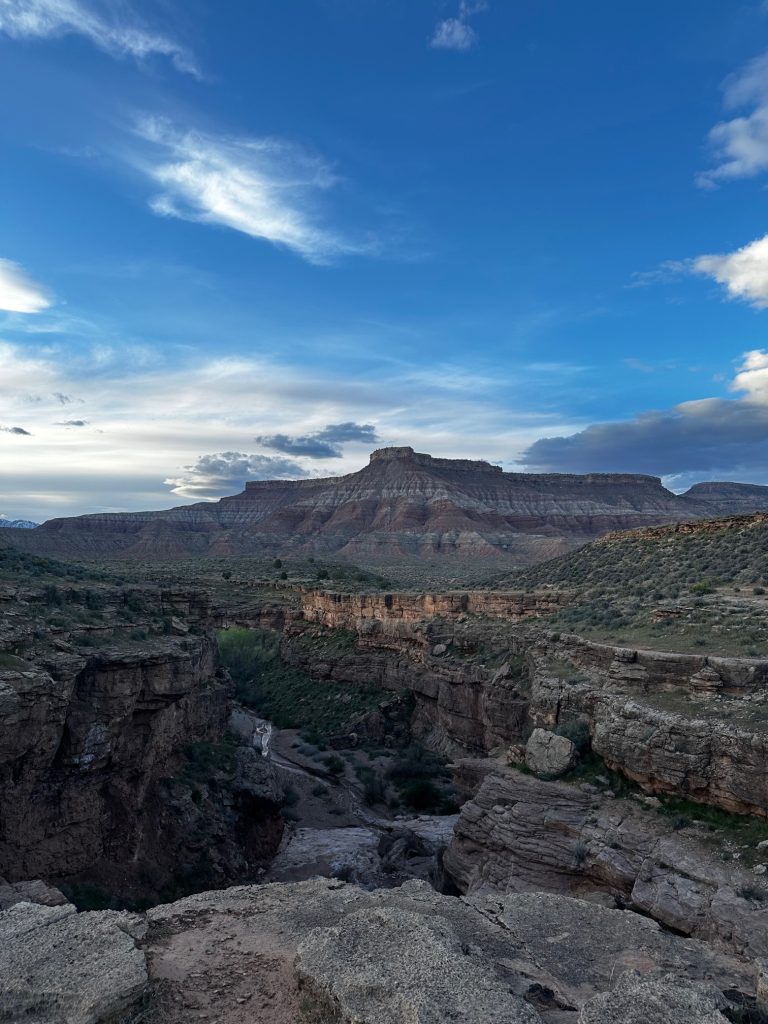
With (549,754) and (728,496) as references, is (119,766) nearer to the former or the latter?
(549,754)

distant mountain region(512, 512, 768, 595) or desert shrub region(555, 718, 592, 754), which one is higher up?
distant mountain region(512, 512, 768, 595)

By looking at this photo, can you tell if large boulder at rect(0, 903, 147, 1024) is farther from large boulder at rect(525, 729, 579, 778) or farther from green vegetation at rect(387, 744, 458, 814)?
green vegetation at rect(387, 744, 458, 814)

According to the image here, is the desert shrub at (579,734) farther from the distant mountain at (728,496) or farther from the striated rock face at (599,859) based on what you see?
the distant mountain at (728,496)

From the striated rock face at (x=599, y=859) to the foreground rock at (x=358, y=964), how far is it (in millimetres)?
933

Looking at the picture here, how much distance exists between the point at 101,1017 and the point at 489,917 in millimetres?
5211

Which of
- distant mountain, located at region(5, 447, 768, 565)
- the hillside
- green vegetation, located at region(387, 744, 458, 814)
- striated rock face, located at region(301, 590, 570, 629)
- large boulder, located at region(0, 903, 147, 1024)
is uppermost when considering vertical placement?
distant mountain, located at region(5, 447, 768, 565)

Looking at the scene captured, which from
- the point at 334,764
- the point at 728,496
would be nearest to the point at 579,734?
the point at 334,764

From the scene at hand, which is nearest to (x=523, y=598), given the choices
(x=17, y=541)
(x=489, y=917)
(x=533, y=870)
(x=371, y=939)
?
(x=533, y=870)

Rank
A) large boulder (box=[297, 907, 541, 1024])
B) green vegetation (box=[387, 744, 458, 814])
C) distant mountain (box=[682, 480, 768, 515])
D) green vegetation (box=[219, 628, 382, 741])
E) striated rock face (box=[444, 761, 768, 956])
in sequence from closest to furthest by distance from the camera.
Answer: large boulder (box=[297, 907, 541, 1024]) < striated rock face (box=[444, 761, 768, 956]) < green vegetation (box=[387, 744, 458, 814]) < green vegetation (box=[219, 628, 382, 741]) < distant mountain (box=[682, 480, 768, 515])

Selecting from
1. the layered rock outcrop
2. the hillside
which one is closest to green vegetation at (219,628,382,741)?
the hillside

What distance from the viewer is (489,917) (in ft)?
29.4

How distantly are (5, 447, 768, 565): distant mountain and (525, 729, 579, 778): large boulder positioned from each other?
76.6 meters

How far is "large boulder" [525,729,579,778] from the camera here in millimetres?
14805

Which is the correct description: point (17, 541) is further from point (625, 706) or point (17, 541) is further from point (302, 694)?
point (625, 706)
